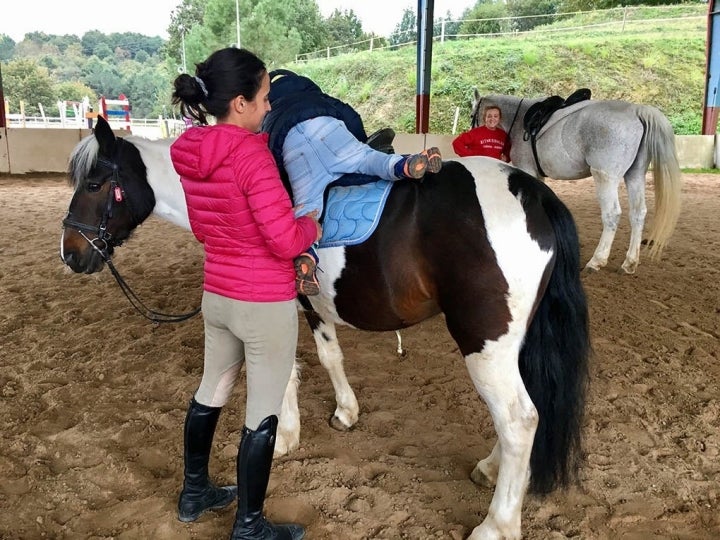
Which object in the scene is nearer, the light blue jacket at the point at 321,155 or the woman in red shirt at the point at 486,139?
the light blue jacket at the point at 321,155

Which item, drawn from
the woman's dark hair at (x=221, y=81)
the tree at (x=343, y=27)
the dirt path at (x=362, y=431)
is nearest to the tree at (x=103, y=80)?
the tree at (x=343, y=27)

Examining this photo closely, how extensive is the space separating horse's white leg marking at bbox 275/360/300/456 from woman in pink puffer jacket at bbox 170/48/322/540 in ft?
2.07

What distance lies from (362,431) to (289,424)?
1.25 feet

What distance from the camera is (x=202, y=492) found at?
1.94 meters

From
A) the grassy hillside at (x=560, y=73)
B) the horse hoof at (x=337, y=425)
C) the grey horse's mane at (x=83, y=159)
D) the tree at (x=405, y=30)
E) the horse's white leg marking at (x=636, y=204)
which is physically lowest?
the horse hoof at (x=337, y=425)

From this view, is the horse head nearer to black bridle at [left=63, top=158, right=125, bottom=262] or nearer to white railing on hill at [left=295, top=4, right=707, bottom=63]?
black bridle at [left=63, top=158, right=125, bottom=262]

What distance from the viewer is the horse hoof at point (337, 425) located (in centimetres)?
259

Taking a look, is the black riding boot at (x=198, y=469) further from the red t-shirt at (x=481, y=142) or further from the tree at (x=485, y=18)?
the tree at (x=485, y=18)

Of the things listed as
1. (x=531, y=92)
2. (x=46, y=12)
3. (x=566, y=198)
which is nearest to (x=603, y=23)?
(x=531, y=92)

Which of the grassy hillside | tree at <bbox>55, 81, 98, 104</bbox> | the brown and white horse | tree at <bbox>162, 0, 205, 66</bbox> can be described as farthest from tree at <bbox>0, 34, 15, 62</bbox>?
the brown and white horse

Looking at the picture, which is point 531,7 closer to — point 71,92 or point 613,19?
point 613,19

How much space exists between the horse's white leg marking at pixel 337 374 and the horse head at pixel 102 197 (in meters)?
1.01

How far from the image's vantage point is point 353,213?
72.4 inches

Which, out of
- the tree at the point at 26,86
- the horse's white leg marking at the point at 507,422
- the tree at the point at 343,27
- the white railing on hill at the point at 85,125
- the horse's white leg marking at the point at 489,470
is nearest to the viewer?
the horse's white leg marking at the point at 507,422
